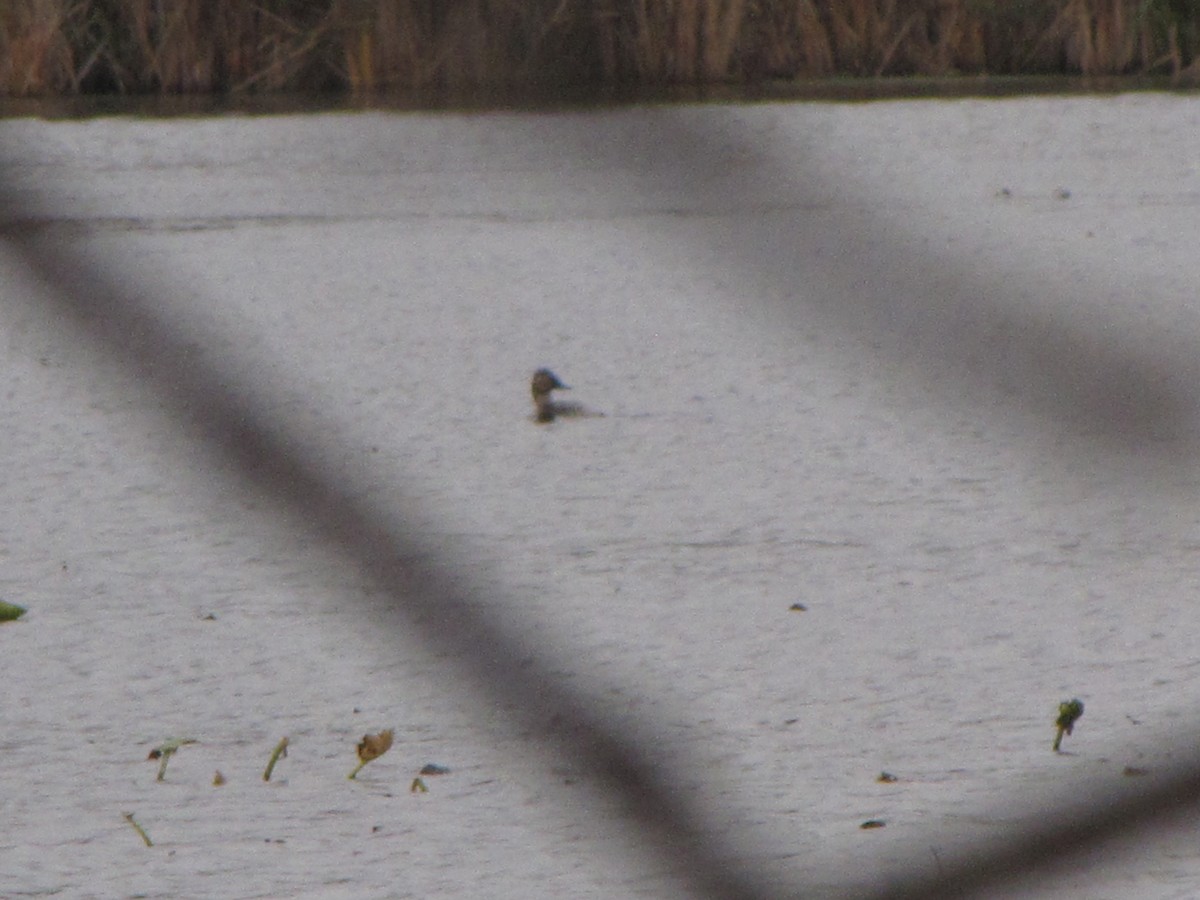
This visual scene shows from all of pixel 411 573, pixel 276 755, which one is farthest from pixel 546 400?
pixel 411 573

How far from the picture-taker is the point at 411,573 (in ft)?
0.89

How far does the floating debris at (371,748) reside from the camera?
3.15 ft

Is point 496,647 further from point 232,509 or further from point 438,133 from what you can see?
point 232,509

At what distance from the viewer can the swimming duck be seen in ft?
5.36

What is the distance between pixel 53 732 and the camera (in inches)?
40.6

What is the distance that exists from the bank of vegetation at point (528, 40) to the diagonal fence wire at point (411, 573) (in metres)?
0.02

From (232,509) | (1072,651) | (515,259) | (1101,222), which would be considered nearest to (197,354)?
(1072,651)

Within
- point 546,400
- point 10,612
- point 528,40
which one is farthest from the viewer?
point 546,400

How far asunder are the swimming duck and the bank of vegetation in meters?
1.30

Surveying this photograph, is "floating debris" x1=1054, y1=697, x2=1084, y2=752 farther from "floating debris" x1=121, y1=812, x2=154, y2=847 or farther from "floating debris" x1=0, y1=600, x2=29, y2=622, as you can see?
"floating debris" x1=0, y1=600, x2=29, y2=622

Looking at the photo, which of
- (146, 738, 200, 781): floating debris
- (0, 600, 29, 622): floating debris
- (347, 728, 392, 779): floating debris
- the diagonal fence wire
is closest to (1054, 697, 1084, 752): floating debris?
(347, 728, 392, 779): floating debris

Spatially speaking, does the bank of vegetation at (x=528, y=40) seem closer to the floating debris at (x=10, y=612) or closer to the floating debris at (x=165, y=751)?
the floating debris at (x=165, y=751)

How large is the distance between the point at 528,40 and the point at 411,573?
76mm

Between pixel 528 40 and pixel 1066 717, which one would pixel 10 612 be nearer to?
pixel 1066 717
